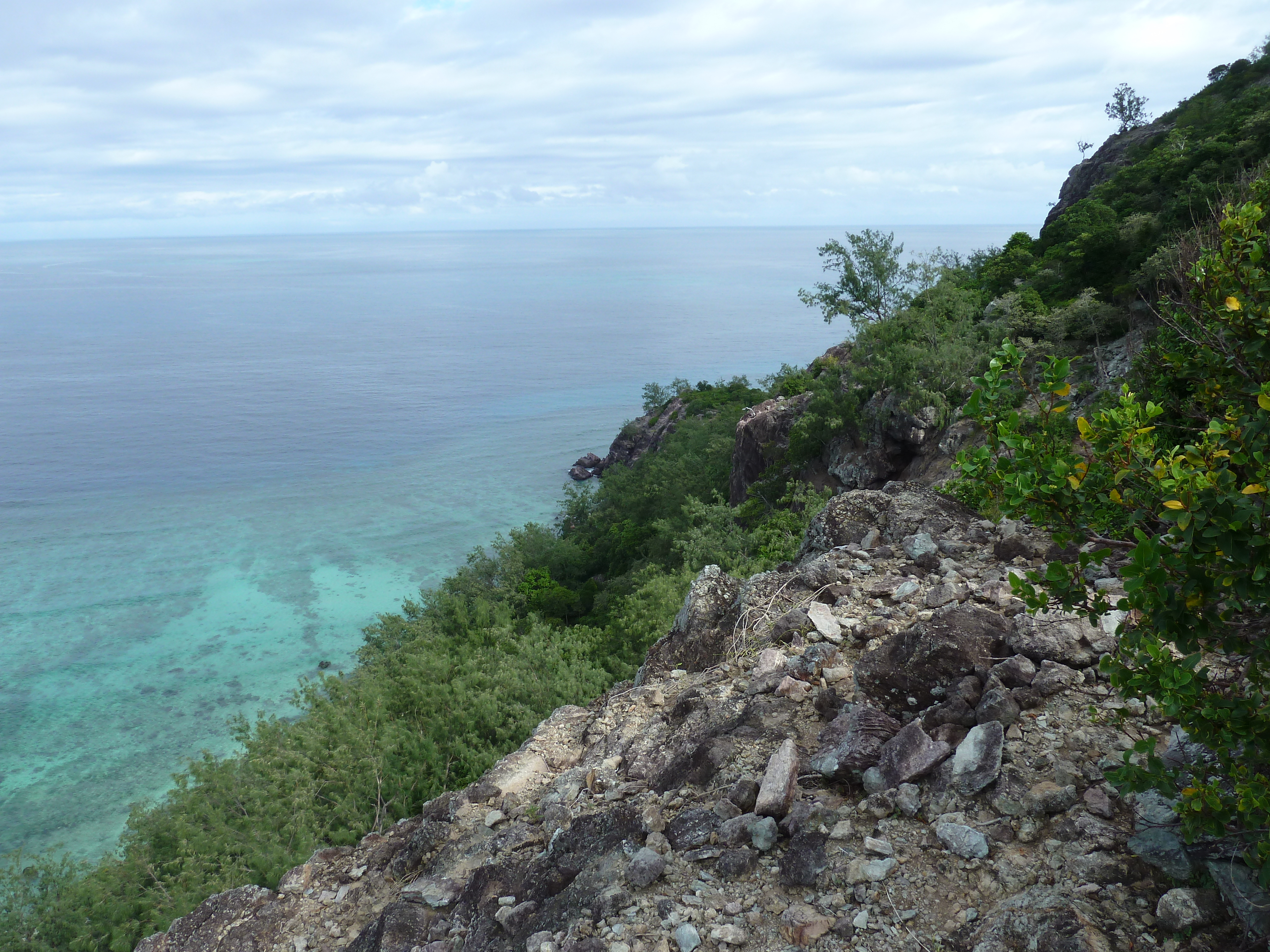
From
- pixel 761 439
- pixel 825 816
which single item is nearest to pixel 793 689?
pixel 825 816

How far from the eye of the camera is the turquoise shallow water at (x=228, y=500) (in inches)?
1400

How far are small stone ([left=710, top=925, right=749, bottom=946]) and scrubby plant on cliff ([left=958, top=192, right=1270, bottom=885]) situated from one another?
2.87 meters

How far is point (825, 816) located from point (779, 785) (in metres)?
0.48

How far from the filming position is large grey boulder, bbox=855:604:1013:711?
7.21m

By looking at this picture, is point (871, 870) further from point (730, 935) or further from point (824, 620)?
point (824, 620)

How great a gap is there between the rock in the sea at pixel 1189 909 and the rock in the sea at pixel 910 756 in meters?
1.95

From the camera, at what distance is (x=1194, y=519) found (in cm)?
348

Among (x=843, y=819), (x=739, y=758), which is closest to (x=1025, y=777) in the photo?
(x=843, y=819)

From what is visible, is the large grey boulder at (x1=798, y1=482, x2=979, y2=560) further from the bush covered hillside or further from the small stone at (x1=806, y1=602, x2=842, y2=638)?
the bush covered hillside

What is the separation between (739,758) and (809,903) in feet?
6.50

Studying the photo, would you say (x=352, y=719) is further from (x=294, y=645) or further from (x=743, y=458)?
(x=743, y=458)

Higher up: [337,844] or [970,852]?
[970,852]

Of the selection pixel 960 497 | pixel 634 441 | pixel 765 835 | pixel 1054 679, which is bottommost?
pixel 634 441

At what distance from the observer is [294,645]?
137 feet
